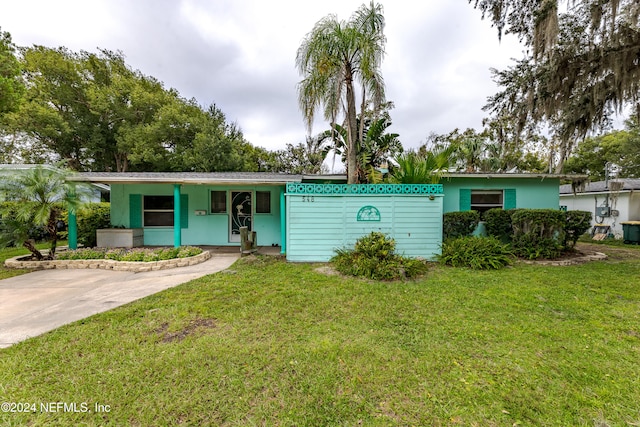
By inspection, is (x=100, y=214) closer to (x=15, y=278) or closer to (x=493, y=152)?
(x=15, y=278)

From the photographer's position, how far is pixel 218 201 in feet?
28.4

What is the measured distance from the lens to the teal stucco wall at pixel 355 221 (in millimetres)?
6262

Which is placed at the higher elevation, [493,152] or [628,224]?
[493,152]

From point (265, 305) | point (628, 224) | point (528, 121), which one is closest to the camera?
point (265, 305)

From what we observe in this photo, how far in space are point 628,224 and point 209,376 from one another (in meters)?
15.2

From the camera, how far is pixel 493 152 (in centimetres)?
1442

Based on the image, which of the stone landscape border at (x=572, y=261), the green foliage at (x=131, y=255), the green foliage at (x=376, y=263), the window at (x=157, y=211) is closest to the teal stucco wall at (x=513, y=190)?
the stone landscape border at (x=572, y=261)

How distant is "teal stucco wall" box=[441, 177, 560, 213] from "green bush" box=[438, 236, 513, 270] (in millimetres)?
2477

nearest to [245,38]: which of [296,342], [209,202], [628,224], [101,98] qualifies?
[209,202]

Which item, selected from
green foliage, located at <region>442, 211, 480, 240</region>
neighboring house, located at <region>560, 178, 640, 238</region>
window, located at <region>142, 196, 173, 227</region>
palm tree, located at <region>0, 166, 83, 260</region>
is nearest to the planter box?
window, located at <region>142, 196, 173, 227</region>

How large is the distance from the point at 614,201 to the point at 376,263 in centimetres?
1346

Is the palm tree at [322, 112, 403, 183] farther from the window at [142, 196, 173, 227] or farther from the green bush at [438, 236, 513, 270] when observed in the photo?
the window at [142, 196, 173, 227]

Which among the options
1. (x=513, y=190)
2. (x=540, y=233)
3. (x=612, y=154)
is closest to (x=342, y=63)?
(x=540, y=233)

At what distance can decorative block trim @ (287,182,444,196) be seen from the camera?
6199 millimetres
